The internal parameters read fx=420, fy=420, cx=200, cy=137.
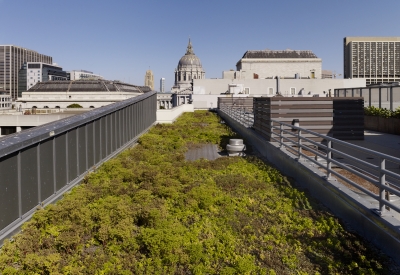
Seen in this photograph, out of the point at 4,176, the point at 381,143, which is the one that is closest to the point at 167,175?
the point at 4,176

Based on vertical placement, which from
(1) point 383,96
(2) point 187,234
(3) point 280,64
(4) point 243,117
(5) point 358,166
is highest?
(3) point 280,64

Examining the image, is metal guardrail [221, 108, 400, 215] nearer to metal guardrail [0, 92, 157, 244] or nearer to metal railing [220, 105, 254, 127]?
metal guardrail [0, 92, 157, 244]

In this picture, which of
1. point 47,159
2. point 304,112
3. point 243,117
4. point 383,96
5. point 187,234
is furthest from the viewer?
point 383,96

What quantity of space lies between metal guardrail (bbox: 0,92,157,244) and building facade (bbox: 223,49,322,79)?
458 feet

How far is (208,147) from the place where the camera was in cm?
1834

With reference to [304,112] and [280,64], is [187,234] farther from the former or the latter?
[280,64]

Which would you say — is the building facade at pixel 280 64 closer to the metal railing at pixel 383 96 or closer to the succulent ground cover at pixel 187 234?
the metal railing at pixel 383 96

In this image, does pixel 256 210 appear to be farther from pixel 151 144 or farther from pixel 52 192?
pixel 151 144

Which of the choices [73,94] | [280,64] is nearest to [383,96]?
[73,94]

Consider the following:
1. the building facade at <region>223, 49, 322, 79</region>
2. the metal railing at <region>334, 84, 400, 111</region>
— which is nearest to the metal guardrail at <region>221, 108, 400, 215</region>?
the metal railing at <region>334, 84, 400, 111</region>

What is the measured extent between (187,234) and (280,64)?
154660mm

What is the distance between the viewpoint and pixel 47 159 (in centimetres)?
853

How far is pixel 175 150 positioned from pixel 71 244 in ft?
35.2

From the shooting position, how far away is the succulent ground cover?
557 centimetres
